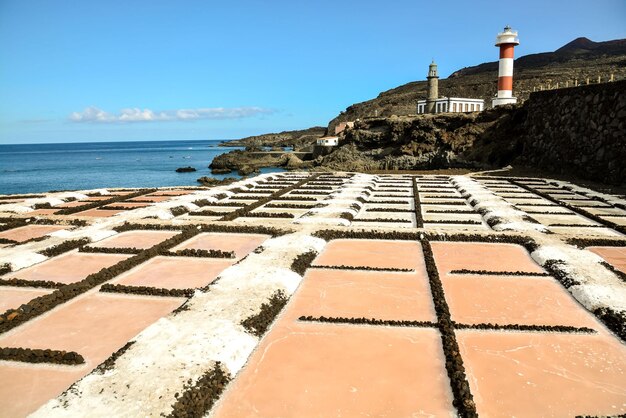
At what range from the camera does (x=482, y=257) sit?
891cm

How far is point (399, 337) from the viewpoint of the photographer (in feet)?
18.5

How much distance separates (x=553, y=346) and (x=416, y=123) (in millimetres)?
40332

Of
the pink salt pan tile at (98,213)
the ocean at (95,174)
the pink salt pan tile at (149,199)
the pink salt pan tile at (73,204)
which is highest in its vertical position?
the pink salt pan tile at (149,199)

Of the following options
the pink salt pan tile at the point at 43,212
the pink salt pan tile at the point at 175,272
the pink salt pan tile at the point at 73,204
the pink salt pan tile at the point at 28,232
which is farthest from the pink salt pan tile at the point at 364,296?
the pink salt pan tile at the point at 73,204

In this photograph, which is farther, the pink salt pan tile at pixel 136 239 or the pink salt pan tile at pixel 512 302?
the pink salt pan tile at pixel 136 239

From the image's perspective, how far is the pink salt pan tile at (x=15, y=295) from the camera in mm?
6801

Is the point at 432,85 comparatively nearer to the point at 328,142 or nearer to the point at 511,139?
the point at 328,142

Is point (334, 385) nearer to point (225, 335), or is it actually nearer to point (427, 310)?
point (225, 335)

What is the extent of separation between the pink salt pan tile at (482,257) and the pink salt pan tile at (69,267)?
21.6ft

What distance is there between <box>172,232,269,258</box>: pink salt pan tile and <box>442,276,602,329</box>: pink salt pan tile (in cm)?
434

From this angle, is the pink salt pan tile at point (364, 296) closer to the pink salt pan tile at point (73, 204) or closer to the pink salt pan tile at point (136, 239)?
the pink salt pan tile at point (136, 239)

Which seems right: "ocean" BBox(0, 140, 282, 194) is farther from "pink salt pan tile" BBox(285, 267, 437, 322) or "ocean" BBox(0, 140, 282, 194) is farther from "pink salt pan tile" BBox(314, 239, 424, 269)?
"pink salt pan tile" BBox(285, 267, 437, 322)

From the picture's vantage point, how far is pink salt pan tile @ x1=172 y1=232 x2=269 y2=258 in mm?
9755

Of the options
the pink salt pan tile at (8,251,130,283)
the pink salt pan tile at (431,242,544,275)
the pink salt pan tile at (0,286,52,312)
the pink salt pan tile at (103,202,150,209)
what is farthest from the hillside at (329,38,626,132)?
the pink salt pan tile at (0,286,52,312)
